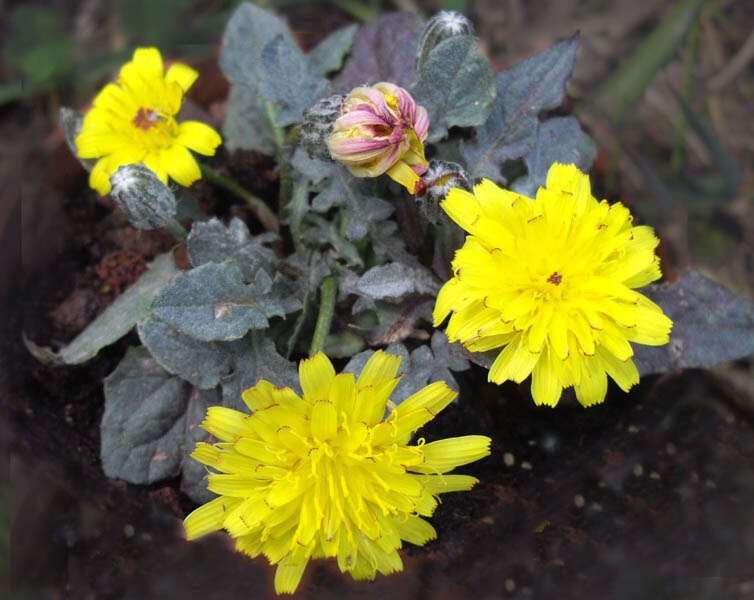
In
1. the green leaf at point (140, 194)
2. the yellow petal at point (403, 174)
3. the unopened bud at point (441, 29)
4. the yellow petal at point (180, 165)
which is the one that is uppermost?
the green leaf at point (140, 194)

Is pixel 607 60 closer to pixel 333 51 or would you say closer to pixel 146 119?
pixel 333 51

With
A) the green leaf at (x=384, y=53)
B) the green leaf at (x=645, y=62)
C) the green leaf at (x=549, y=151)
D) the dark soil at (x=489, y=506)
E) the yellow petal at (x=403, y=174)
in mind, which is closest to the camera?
the yellow petal at (x=403, y=174)

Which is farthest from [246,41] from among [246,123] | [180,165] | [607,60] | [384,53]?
[607,60]

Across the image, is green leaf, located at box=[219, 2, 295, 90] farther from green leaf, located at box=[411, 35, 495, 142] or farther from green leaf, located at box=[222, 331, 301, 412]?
green leaf, located at box=[222, 331, 301, 412]

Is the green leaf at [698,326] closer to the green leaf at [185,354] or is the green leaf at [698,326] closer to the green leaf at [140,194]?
the green leaf at [185,354]

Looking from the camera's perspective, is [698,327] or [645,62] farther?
[645,62]

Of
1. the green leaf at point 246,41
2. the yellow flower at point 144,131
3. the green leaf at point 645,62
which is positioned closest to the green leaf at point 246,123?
the green leaf at point 246,41

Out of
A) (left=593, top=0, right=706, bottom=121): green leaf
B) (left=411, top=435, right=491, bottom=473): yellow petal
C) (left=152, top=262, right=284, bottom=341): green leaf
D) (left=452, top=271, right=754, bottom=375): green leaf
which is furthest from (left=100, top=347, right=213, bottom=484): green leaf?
(left=593, top=0, right=706, bottom=121): green leaf
